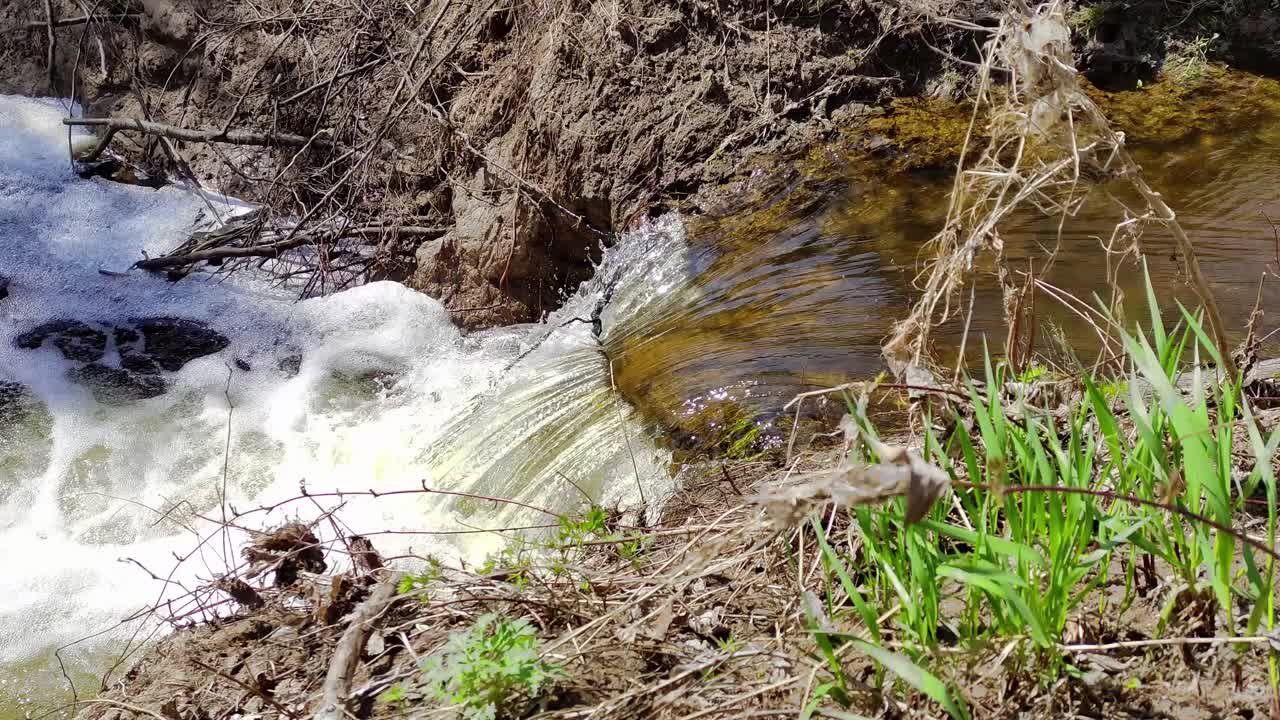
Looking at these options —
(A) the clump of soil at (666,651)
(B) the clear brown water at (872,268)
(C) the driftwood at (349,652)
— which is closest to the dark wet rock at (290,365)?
(B) the clear brown water at (872,268)

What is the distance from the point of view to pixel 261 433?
14.7 ft

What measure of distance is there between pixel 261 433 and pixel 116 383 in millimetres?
1100

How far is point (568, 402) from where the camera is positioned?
13.1ft

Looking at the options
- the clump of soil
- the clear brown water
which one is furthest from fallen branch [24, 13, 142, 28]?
the clump of soil

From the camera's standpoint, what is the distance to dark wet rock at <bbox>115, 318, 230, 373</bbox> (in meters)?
5.11

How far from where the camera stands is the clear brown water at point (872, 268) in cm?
349

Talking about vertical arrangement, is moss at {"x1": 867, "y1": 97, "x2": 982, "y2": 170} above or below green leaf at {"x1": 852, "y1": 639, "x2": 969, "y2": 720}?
above

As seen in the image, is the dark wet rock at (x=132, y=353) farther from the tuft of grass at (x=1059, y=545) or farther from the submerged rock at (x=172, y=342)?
the tuft of grass at (x=1059, y=545)

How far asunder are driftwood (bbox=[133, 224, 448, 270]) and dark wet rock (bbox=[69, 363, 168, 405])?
38.8 inches

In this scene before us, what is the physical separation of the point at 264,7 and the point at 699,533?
6.08 meters

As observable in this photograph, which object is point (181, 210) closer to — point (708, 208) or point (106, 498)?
point (106, 498)

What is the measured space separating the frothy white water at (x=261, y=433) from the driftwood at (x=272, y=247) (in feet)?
0.44

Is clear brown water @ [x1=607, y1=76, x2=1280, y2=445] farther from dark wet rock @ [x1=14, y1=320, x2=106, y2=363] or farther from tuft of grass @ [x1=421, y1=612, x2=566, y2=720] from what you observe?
dark wet rock @ [x1=14, y1=320, x2=106, y2=363]

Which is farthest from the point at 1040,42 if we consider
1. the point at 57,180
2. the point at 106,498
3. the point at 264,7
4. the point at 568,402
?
the point at 57,180
